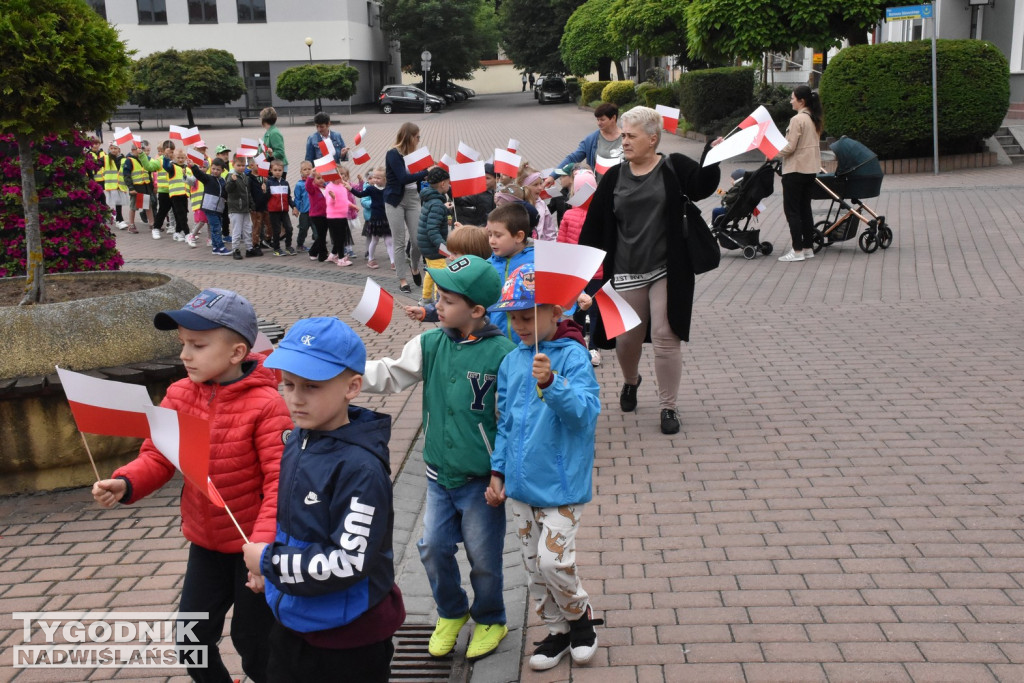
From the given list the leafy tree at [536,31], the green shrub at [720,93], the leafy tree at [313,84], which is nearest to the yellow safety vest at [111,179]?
the green shrub at [720,93]

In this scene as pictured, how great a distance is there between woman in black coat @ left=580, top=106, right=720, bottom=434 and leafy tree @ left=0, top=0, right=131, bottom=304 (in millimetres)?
3082

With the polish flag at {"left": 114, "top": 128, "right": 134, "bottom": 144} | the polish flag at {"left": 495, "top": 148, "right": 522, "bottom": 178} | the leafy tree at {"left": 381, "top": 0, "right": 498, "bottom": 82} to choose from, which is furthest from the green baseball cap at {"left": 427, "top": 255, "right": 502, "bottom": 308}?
the leafy tree at {"left": 381, "top": 0, "right": 498, "bottom": 82}

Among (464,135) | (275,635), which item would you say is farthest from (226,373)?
(464,135)

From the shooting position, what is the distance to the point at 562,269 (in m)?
3.53

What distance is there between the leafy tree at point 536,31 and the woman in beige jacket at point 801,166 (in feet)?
154

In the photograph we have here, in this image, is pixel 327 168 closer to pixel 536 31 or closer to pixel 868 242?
pixel 868 242

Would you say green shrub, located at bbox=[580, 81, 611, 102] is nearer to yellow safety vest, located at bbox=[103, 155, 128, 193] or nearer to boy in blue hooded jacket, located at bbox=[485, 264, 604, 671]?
yellow safety vest, located at bbox=[103, 155, 128, 193]

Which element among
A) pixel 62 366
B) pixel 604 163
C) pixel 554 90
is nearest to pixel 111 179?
pixel 604 163

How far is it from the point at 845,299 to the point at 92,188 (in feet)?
24.5

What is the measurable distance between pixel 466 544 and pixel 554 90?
2187 inches

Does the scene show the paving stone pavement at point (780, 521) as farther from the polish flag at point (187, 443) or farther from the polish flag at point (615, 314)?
the polish flag at point (187, 443)

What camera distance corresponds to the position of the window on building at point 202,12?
182ft

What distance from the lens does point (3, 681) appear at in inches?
152

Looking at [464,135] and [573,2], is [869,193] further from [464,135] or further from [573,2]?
[573,2]
